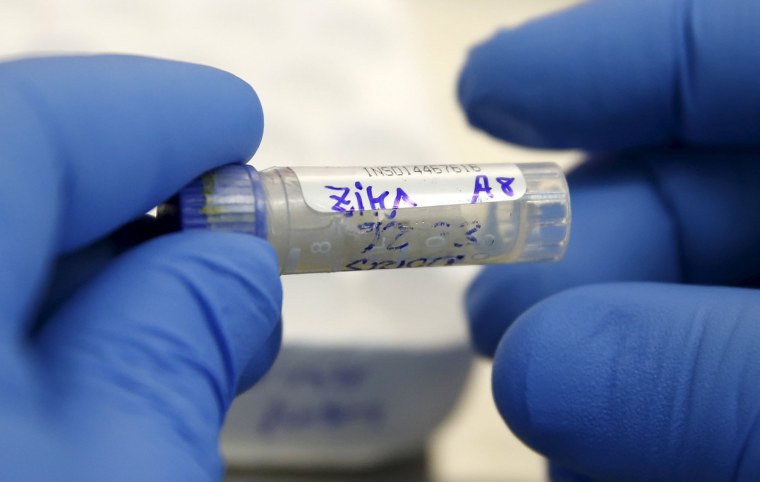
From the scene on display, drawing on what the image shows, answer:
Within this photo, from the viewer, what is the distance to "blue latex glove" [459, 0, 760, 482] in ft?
1.42

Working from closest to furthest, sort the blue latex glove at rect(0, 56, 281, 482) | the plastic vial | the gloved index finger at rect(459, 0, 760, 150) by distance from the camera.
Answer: the blue latex glove at rect(0, 56, 281, 482) → the plastic vial → the gloved index finger at rect(459, 0, 760, 150)

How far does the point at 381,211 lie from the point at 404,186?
0.07 ft

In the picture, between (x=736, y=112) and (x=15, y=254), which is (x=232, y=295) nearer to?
(x=15, y=254)

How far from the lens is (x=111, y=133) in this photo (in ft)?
1.21

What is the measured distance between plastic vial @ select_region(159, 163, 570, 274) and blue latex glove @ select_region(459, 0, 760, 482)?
0.08 meters

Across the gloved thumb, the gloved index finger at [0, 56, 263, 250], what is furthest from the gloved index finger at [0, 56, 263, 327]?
the gloved thumb

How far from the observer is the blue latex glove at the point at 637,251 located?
434mm

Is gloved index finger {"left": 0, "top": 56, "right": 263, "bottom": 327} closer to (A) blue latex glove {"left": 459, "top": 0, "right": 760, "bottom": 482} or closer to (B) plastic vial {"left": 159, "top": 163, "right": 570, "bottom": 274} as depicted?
(B) plastic vial {"left": 159, "top": 163, "right": 570, "bottom": 274}

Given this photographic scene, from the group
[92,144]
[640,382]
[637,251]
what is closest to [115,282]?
[92,144]

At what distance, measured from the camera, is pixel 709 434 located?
421mm

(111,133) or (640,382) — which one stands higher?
(111,133)

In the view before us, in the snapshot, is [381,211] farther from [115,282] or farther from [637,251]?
[637,251]

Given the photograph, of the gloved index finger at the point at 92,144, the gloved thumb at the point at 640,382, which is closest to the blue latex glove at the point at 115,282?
the gloved index finger at the point at 92,144

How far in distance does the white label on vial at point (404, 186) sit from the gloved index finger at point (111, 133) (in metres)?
0.06
